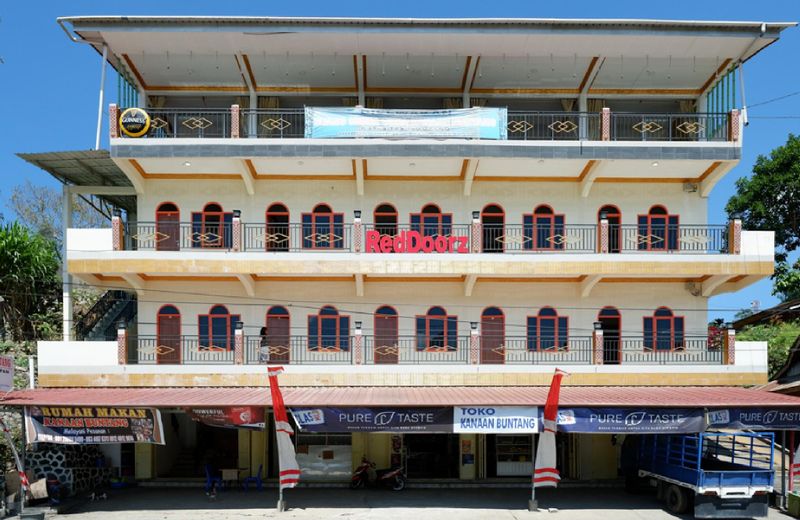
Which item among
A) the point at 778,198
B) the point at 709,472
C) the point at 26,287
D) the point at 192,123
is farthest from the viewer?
the point at 778,198

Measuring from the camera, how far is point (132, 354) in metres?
22.0

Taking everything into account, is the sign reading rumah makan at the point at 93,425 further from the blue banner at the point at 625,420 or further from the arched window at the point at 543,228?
the arched window at the point at 543,228

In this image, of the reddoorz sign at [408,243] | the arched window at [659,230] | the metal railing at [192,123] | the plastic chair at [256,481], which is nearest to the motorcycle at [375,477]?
the plastic chair at [256,481]

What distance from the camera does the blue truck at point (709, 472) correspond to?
16.5 m

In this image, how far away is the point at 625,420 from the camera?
17438mm

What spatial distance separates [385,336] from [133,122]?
9548mm

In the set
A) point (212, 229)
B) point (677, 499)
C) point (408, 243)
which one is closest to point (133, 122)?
point (212, 229)

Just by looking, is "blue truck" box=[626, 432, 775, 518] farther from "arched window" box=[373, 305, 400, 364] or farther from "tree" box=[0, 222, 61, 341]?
"tree" box=[0, 222, 61, 341]

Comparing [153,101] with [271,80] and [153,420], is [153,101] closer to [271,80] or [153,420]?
[271,80]

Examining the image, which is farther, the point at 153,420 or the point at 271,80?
the point at 271,80

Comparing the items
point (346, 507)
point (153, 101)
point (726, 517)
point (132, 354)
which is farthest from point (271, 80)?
point (726, 517)

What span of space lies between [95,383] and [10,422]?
5.39 meters

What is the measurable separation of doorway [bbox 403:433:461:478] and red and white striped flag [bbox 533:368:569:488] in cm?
472

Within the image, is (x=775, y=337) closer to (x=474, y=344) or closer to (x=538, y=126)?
(x=538, y=126)
